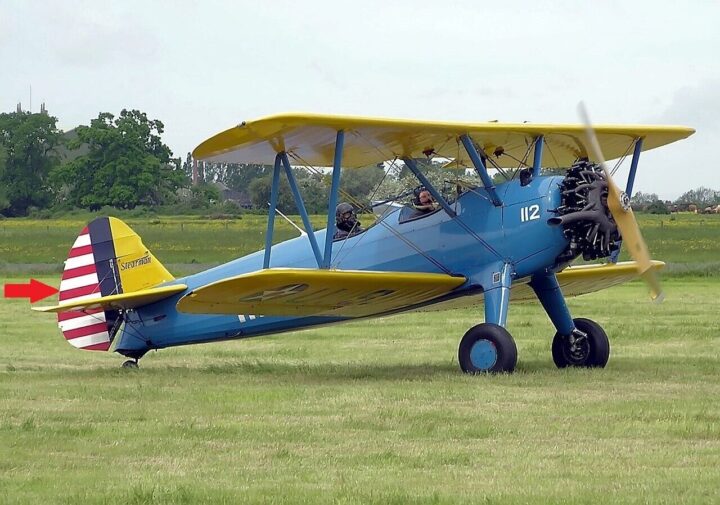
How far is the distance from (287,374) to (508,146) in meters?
3.69

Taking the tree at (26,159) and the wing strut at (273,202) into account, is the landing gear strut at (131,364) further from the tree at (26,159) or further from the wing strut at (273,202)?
the tree at (26,159)

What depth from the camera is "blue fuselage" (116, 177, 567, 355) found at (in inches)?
489

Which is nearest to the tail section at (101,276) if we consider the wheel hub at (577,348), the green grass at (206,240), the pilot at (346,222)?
the pilot at (346,222)

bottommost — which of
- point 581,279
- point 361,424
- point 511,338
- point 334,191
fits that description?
point 361,424

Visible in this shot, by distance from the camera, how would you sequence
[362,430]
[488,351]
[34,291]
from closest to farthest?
[362,430], [488,351], [34,291]

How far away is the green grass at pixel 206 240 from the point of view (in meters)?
40.3

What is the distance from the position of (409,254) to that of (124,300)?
3558 millimetres

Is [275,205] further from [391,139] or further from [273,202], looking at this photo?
[391,139]

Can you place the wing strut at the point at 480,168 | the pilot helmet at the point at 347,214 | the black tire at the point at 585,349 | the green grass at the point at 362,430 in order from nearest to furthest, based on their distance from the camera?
the green grass at the point at 362,430 → the wing strut at the point at 480,168 → the black tire at the point at 585,349 → the pilot helmet at the point at 347,214

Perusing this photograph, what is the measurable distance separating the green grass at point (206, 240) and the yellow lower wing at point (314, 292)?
20.9 m

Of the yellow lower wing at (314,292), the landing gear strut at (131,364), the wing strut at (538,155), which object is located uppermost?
the wing strut at (538,155)

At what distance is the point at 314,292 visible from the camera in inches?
499

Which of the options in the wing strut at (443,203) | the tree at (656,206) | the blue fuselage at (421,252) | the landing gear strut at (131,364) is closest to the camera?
the blue fuselage at (421,252)

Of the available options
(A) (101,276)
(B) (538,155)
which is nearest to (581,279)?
(B) (538,155)
